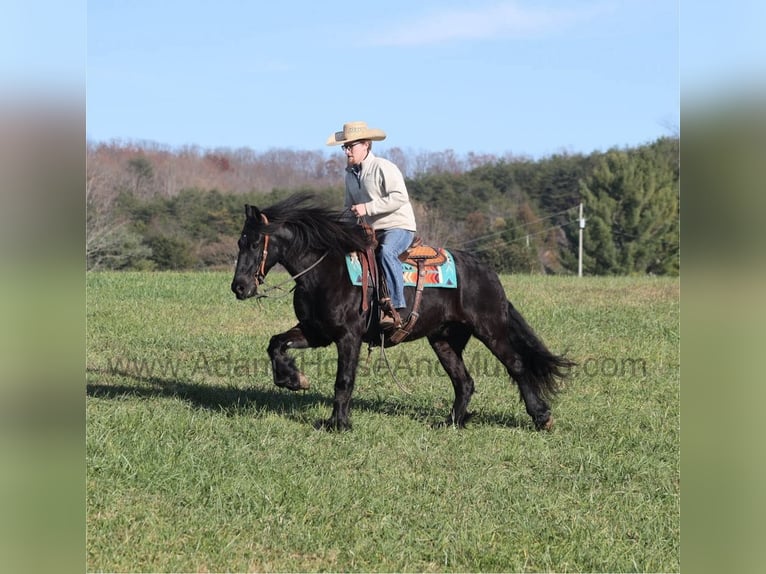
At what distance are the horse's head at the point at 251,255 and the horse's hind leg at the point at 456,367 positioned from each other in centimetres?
190

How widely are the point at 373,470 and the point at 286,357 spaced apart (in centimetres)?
188

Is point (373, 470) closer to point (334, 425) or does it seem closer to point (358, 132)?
point (334, 425)

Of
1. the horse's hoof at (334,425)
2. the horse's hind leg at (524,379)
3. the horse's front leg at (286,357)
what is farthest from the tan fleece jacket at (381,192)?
the horse's hoof at (334,425)

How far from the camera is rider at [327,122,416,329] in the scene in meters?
7.48

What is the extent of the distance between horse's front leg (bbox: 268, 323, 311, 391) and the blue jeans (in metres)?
0.97

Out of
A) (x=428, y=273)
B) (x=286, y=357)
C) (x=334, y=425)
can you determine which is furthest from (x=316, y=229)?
(x=334, y=425)


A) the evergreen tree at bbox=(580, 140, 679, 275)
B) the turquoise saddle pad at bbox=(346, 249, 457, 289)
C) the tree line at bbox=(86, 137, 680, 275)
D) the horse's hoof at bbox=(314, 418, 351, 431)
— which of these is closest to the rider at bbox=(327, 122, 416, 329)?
the turquoise saddle pad at bbox=(346, 249, 457, 289)

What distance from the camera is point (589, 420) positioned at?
8.26 meters

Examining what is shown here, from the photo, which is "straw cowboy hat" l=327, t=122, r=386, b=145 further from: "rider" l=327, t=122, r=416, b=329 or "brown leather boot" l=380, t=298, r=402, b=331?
"brown leather boot" l=380, t=298, r=402, b=331

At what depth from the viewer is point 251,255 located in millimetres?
7266

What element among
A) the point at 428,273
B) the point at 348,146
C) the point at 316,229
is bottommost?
the point at 428,273

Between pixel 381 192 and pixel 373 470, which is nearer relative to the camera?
pixel 373 470

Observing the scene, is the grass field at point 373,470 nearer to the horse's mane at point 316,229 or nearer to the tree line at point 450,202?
the horse's mane at point 316,229
